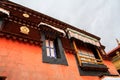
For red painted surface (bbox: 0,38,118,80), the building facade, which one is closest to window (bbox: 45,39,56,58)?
the building facade

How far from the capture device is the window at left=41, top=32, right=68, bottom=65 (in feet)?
21.1

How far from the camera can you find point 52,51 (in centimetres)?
723

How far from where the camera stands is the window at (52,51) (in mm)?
6426

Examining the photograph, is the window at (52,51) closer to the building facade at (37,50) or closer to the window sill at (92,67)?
the building facade at (37,50)

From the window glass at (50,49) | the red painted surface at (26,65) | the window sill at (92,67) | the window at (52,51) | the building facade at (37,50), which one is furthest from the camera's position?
the window sill at (92,67)

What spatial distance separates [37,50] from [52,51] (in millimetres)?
1161

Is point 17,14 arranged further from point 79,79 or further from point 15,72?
point 79,79

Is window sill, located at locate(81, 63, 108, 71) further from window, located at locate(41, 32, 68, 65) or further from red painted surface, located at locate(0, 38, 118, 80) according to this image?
window, located at locate(41, 32, 68, 65)

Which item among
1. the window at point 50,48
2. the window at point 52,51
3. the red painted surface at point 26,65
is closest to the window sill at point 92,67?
the red painted surface at point 26,65

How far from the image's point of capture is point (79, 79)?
671cm

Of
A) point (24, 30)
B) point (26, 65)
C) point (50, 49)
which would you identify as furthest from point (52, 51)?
point (26, 65)

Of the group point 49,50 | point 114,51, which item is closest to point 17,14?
point 49,50

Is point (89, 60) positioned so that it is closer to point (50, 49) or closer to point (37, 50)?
point (50, 49)

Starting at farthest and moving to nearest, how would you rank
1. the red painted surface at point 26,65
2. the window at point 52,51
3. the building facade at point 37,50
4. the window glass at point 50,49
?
the window glass at point 50,49
the window at point 52,51
the building facade at point 37,50
the red painted surface at point 26,65
